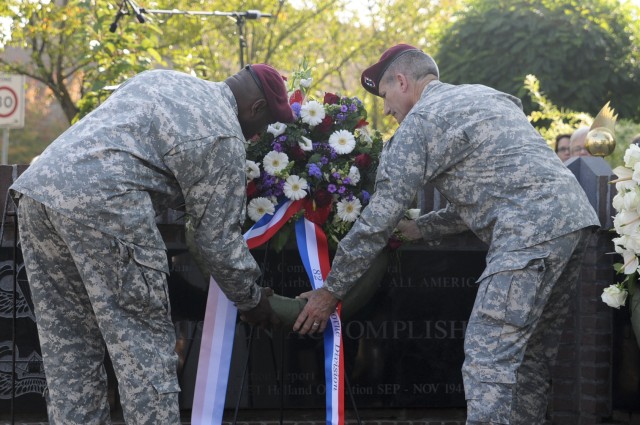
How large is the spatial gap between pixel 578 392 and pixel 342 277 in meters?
1.95

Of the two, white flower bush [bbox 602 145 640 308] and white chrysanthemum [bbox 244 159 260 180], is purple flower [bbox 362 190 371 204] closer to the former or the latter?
white chrysanthemum [bbox 244 159 260 180]

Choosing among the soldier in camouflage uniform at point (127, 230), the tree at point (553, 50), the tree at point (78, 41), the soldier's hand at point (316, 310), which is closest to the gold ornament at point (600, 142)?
the soldier's hand at point (316, 310)

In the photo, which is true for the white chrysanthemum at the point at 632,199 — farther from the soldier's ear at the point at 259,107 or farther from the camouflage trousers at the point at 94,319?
the camouflage trousers at the point at 94,319

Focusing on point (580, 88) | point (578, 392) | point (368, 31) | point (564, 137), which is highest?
point (368, 31)

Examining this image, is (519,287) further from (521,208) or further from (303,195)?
(303,195)

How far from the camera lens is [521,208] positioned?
4.21m

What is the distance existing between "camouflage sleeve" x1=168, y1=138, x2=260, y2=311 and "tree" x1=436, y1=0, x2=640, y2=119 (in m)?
12.0

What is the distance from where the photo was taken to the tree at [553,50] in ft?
51.9

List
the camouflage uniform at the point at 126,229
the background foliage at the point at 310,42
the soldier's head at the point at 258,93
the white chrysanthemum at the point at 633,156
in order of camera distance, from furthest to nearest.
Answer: the background foliage at the point at 310,42 → the white chrysanthemum at the point at 633,156 → the soldier's head at the point at 258,93 → the camouflage uniform at the point at 126,229

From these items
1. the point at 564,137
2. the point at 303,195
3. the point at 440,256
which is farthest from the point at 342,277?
the point at 564,137

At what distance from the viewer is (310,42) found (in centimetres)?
1988

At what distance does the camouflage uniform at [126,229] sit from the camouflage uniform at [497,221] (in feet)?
2.40

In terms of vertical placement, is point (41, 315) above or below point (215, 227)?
below

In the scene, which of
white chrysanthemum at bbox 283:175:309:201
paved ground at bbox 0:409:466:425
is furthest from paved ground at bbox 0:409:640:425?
white chrysanthemum at bbox 283:175:309:201
